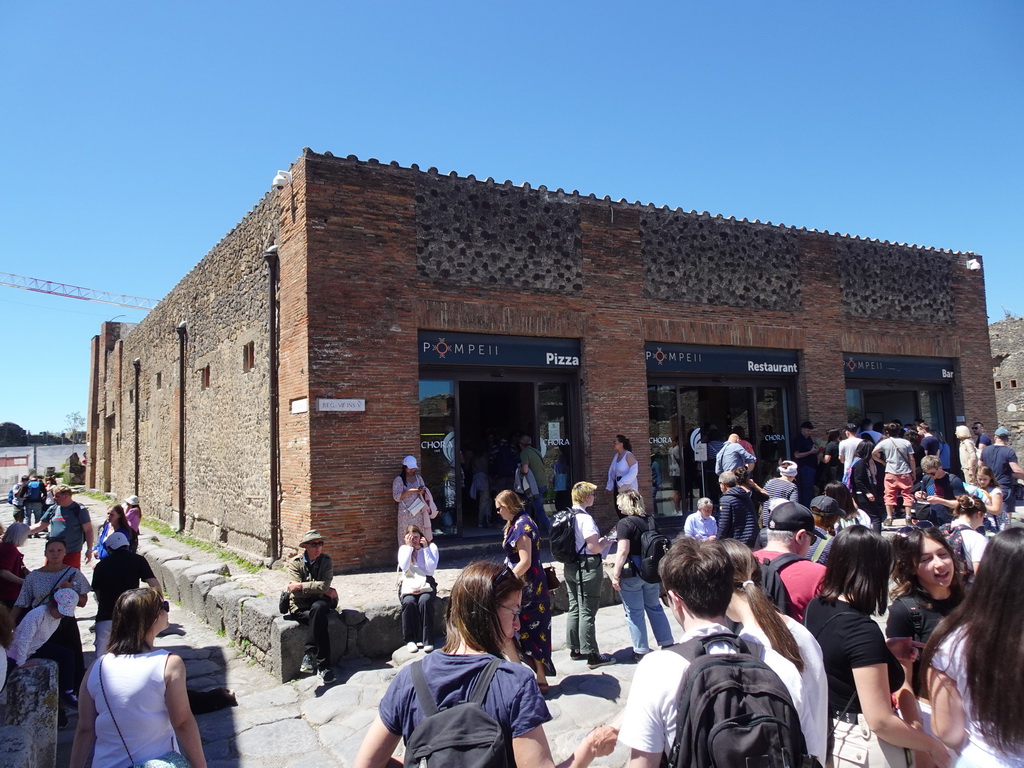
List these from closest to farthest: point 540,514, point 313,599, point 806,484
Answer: point 313,599 < point 540,514 < point 806,484

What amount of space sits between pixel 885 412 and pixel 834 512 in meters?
12.0

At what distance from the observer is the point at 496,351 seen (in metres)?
10.6

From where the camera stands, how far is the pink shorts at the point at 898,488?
1095 centimetres

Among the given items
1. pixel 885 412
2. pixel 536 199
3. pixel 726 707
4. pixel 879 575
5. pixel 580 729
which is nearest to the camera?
pixel 726 707

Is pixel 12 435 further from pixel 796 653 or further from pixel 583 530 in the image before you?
pixel 796 653

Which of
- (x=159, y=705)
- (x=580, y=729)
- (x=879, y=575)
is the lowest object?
(x=580, y=729)

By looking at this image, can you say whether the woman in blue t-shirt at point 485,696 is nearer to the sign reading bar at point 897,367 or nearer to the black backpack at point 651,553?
the black backpack at point 651,553

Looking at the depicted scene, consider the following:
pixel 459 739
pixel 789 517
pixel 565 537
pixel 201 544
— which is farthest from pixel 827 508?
pixel 201 544

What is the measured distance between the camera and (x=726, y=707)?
193 cm

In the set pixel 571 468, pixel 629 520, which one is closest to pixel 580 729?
pixel 629 520

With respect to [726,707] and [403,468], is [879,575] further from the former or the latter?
[403,468]

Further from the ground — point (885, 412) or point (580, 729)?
point (885, 412)

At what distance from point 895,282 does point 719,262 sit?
486 cm

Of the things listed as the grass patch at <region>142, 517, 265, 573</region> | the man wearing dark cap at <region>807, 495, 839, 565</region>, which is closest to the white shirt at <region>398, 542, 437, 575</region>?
the man wearing dark cap at <region>807, 495, 839, 565</region>
